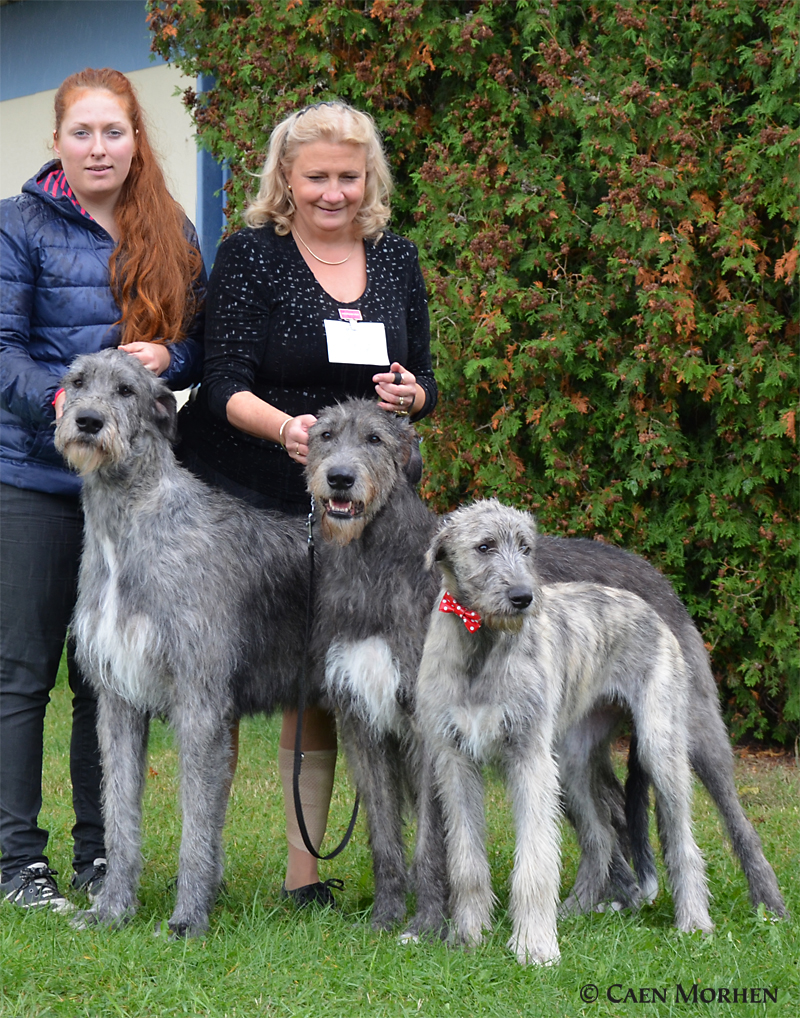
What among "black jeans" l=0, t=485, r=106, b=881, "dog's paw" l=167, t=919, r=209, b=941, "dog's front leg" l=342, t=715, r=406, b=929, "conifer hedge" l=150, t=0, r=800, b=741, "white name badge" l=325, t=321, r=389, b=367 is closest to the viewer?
"dog's paw" l=167, t=919, r=209, b=941

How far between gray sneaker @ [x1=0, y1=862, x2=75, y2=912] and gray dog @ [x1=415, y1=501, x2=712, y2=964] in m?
1.63

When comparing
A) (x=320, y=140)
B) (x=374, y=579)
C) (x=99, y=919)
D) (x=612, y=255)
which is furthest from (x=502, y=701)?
(x=612, y=255)

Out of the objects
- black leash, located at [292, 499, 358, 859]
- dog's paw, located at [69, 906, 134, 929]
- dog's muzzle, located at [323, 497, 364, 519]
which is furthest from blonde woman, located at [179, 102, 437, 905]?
dog's paw, located at [69, 906, 134, 929]

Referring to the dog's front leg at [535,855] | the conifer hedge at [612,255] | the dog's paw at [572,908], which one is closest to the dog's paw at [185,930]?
the dog's front leg at [535,855]

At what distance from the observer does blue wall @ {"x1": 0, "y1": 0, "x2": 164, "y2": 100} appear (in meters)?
10.6

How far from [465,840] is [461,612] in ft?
2.71

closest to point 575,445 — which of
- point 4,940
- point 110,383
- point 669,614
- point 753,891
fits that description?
point 669,614

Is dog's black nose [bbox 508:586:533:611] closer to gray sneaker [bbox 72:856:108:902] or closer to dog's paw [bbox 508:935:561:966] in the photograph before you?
dog's paw [bbox 508:935:561:966]

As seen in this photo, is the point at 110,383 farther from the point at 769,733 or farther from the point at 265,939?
the point at 769,733

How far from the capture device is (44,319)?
4562mm

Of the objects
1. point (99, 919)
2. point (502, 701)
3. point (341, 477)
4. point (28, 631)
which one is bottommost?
point (99, 919)

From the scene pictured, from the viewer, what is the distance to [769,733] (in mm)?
7637

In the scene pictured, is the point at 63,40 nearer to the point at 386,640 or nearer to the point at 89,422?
Answer: the point at 89,422

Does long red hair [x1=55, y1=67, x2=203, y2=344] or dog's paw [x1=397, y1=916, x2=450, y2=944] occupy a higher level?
long red hair [x1=55, y1=67, x2=203, y2=344]
